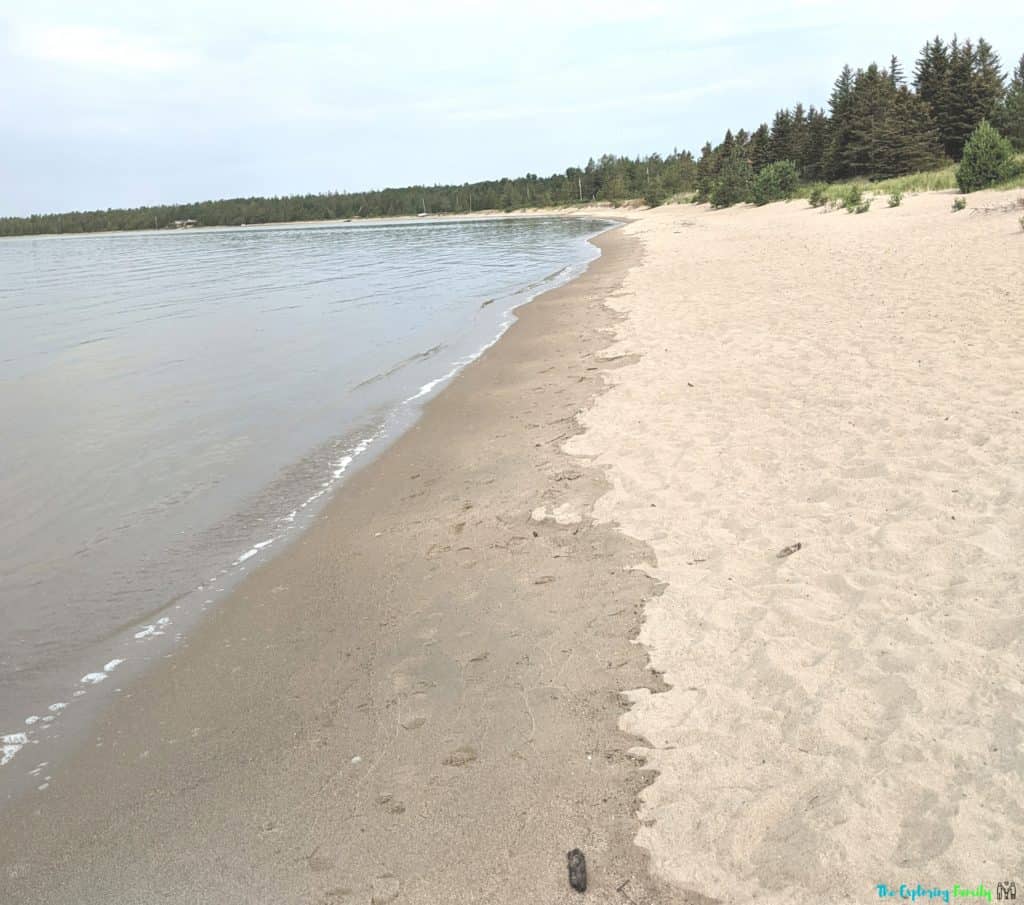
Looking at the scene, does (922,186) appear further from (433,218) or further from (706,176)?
(433,218)

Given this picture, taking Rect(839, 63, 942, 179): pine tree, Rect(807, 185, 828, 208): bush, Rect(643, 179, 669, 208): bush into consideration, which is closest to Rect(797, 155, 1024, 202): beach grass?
Rect(807, 185, 828, 208): bush

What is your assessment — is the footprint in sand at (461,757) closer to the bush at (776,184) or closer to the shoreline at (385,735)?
the shoreline at (385,735)

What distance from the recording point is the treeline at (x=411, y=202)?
106 meters

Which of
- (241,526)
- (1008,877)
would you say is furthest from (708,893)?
(241,526)

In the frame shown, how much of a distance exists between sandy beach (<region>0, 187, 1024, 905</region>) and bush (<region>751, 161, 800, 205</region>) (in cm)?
4310

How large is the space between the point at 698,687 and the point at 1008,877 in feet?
4.47

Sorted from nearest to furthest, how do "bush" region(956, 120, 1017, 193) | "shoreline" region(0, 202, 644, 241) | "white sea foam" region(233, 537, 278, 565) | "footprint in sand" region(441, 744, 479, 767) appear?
"footprint in sand" region(441, 744, 479, 767)
"white sea foam" region(233, 537, 278, 565)
"bush" region(956, 120, 1017, 193)
"shoreline" region(0, 202, 644, 241)

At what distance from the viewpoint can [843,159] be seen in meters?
53.9

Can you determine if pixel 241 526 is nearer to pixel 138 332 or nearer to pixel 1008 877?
pixel 1008 877

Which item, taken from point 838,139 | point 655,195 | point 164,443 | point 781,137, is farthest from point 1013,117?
point 164,443

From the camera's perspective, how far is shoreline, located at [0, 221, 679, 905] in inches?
110

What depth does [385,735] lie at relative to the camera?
3494 mm

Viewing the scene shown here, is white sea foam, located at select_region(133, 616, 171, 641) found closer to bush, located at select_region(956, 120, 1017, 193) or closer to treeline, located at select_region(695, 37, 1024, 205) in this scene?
bush, located at select_region(956, 120, 1017, 193)

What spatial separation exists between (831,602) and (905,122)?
51.5 meters
